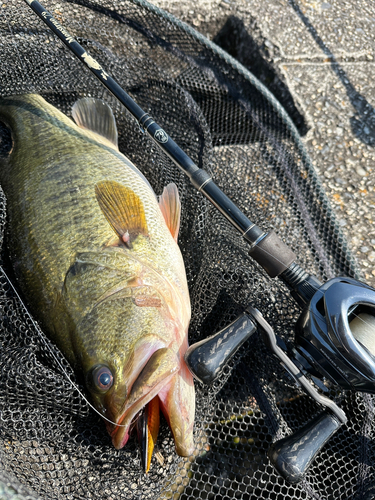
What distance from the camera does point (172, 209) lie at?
236cm

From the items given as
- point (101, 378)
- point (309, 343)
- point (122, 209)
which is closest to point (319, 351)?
point (309, 343)

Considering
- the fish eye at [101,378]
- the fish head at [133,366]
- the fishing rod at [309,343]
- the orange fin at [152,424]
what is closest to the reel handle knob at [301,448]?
the fishing rod at [309,343]

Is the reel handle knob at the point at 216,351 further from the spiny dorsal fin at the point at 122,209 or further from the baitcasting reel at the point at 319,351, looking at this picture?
the spiny dorsal fin at the point at 122,209

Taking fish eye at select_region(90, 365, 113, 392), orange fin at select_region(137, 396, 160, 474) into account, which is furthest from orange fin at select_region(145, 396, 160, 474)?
fish eye at select_region(90, 365, 113, 392)

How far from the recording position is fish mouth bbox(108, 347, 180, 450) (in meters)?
1.68

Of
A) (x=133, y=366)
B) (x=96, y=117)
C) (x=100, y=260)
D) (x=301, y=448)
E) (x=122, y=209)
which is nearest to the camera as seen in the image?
(x=301, y=448)

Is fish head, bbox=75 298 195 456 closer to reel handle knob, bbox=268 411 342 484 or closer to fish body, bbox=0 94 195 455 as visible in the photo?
fish body, bbox=0 94 195 455

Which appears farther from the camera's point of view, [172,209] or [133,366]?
[172,209]

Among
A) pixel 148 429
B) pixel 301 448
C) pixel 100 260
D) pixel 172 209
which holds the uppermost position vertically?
pixel 172 209

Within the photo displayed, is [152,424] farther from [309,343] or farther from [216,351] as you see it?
[309,343]

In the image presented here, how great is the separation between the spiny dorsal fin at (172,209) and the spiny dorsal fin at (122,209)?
7.0 inches

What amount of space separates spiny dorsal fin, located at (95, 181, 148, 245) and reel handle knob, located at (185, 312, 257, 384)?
2.41 feet

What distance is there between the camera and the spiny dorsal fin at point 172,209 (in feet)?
7.72

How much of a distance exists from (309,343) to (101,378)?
987mm
